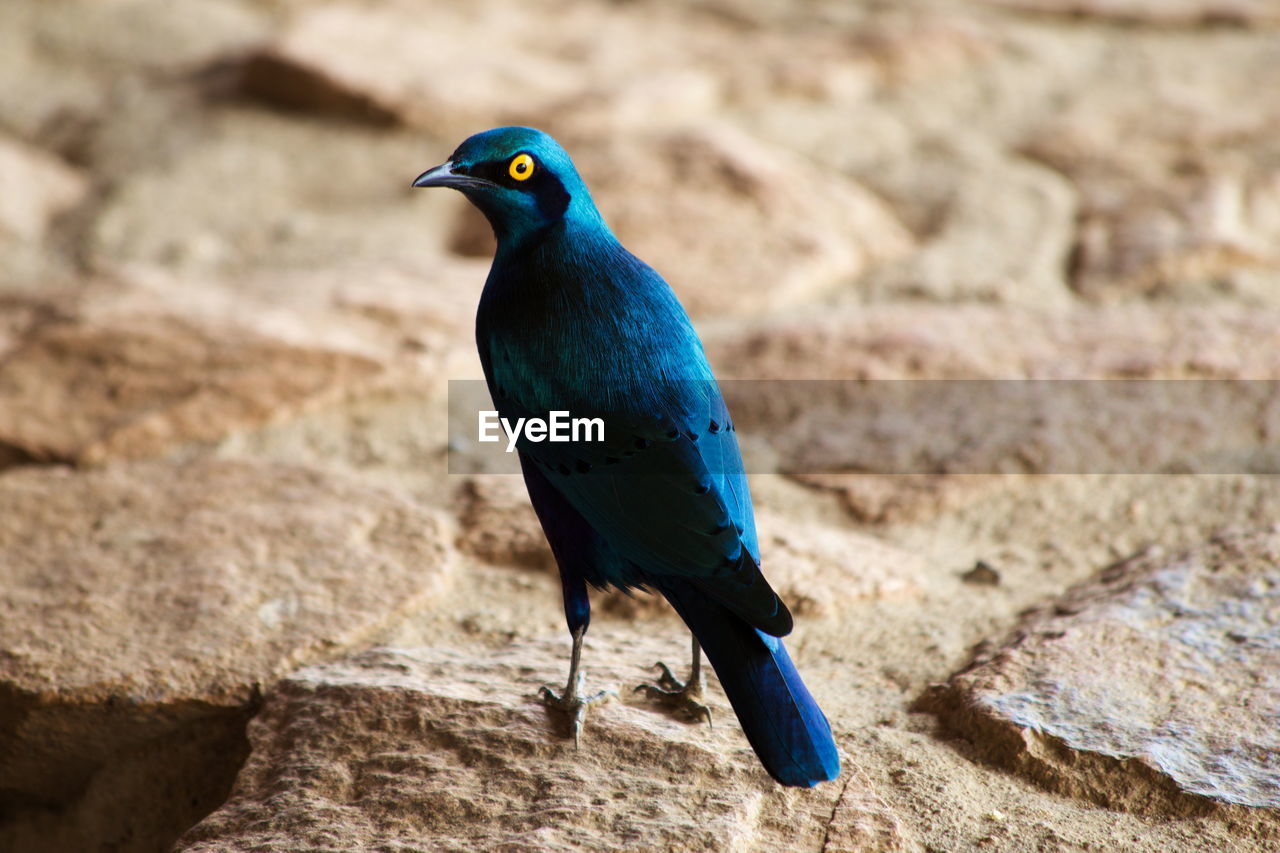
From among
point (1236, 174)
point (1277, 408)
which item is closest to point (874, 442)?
point (1277, 408)

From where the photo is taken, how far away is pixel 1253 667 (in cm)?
203

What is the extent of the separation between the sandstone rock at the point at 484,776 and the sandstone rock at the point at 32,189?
2060mm

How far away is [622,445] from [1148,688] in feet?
2.93

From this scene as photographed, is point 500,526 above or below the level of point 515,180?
below

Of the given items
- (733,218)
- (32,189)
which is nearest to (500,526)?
(733,218)

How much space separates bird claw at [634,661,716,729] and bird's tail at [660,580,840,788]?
0.20m

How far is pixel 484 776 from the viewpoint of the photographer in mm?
1868

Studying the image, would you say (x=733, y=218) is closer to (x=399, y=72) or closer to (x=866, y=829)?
(x=399, y=72)

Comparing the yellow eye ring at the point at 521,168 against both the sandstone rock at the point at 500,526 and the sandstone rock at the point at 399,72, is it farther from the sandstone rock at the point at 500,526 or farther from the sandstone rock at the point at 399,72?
the sandstone rock at the point at 399,72

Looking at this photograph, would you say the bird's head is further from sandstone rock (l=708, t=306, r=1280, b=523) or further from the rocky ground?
sandstone rock (l=708, t=306, r=1280, b=523)

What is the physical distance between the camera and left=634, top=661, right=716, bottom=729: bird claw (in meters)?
2.00

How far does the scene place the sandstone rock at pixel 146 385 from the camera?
9.05 ft

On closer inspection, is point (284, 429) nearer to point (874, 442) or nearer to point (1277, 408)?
point (874, 442)

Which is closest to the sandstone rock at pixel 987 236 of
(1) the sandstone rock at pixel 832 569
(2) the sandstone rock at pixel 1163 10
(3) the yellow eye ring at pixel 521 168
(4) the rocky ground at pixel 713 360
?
(4) the rocky ground at pixel 713 360
